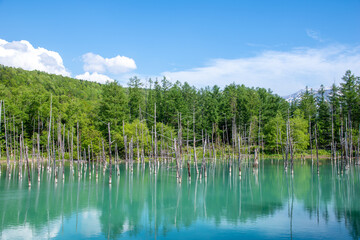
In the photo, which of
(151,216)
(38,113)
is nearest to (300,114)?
(38,113)

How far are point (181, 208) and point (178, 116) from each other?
33848 mm

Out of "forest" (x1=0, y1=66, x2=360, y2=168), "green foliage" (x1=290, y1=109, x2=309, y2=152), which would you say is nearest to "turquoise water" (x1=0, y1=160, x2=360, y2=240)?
"forest" (x1=0, y1=66, x2=360, y2=168)

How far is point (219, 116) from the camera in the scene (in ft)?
228

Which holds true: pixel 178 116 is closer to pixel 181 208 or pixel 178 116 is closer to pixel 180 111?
pixel 180 111

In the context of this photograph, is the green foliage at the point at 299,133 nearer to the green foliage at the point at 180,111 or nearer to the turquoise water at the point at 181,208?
the green foliage at the point at 180,111

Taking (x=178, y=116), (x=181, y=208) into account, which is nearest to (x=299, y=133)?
(x=178, y=116)

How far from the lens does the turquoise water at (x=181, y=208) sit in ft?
50.1

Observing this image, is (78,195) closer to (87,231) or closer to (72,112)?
(87,231)

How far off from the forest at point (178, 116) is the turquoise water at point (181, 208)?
799 inches

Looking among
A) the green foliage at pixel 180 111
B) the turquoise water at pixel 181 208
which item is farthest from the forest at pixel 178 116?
the turquoise water at pixel 181 208

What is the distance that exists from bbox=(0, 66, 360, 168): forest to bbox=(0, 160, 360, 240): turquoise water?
2028cm

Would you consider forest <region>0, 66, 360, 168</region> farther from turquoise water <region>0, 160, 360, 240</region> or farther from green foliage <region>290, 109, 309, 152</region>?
turquoise water <region>0, 160, 360, 240</region>

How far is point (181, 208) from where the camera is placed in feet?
67.2

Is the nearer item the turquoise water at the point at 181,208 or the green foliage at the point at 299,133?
the turquoise water at the point at 181,208
